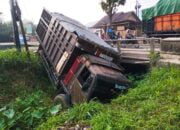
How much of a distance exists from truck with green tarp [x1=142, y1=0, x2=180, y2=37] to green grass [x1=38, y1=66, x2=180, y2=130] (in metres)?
10.6

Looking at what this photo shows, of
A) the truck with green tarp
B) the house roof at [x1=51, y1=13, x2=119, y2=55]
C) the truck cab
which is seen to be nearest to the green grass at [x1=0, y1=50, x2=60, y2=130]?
the truck cab

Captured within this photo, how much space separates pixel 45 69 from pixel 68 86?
4.16m

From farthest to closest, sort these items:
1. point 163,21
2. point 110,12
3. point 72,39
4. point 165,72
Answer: point 110,12 < point 163,21 < point 72,39 < point 165,72

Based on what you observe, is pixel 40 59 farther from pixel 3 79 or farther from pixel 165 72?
pixel 165 72

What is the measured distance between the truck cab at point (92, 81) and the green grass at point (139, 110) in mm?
538

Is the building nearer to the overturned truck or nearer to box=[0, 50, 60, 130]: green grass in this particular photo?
box=[0, 50, 60, 130]: green grass

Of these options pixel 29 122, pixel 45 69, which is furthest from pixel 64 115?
pixel 45 69

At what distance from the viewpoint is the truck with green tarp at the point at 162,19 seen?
65.9ft

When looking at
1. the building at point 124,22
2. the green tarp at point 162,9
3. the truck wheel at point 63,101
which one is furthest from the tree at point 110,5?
the truck wheel at point 63,101

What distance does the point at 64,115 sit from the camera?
790cm

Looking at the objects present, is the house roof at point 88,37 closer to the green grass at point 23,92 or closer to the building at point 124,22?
the green grass at point 23,92

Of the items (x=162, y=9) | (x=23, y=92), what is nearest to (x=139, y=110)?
(x=23, y=92)

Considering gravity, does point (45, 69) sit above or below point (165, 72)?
below

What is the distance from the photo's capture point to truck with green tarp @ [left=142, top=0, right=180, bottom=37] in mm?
20094
